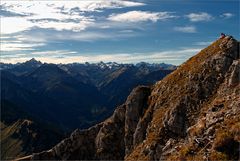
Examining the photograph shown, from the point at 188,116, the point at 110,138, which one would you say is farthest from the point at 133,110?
the point at 188,116

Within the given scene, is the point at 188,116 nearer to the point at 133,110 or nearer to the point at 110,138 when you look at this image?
the point at 133,110

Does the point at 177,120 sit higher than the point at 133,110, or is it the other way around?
the point at 177,120

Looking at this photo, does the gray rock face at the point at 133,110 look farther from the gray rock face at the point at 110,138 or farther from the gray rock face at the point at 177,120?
the gray rock face at the point at 177,120

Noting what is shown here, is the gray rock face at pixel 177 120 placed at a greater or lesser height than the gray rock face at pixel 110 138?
greater

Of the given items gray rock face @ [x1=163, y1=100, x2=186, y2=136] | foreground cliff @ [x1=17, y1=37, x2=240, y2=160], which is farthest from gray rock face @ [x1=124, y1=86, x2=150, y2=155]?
gray rock face @ [x1=163, y1=100, x2=186, y2=136]

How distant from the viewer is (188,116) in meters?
68.4

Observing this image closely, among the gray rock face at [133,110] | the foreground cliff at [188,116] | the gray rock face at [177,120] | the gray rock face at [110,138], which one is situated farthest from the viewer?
the gray rock face at [110,138]

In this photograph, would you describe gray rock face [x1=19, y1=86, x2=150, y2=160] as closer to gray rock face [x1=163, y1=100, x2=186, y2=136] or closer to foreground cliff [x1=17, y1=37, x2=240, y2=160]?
foreground cliff [x1=17, y1=37, x2=240, y2=160]

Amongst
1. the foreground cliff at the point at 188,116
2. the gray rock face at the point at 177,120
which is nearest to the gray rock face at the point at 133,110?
the foreground cliff at the point at 188,116

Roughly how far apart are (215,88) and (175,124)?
31.2 ft

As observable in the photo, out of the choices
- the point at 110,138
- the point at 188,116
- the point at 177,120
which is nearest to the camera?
the point at 188,116

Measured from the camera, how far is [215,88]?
224 feet

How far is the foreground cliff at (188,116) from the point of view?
43.6 metres

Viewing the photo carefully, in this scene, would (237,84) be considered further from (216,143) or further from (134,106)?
(134,106)
